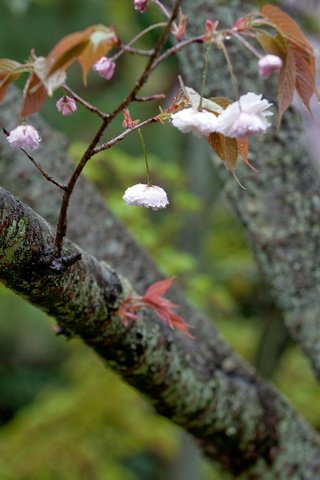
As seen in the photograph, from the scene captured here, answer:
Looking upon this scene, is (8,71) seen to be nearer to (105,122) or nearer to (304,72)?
(105,122)

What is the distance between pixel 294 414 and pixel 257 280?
89.5 inches

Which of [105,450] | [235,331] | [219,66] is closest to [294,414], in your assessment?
[219,66]

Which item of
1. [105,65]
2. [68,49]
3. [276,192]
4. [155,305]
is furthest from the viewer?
[276,192]

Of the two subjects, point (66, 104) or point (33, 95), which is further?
point (66, 104)

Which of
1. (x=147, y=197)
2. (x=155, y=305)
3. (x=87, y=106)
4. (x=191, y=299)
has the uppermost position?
(x=87, y=106)

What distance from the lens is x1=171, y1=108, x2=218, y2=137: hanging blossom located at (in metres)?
0.66

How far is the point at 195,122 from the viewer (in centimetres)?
66

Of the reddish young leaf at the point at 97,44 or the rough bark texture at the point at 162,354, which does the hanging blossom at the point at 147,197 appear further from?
the rough bark texture at the point at 162,354

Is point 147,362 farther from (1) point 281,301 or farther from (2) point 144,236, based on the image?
(2) point 144,236

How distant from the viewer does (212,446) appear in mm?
1629

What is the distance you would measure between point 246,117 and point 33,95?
204 millimetres

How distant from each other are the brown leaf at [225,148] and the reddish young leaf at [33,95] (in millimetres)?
195

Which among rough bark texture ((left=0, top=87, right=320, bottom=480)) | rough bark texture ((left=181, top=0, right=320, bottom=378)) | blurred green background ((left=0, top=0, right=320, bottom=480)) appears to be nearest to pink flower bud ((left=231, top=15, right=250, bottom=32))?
rough bark texture ((left=0, top=87, right=320, bottom=480))

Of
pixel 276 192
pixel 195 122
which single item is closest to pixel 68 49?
pixel 195 122
